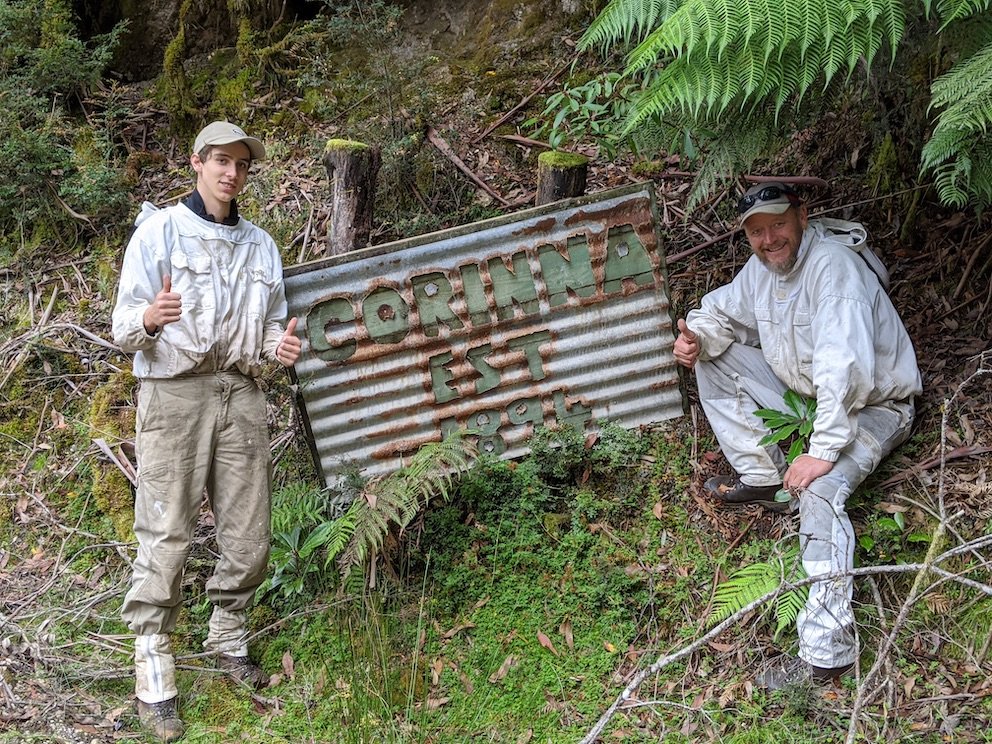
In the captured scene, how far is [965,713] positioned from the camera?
3.29m

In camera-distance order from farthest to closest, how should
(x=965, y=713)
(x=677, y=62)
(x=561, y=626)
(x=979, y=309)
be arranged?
(x=979, y=309), (x=561, y=626), (x=677, y=62), (x=965, y=713)

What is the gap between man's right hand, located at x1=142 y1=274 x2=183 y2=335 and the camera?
139 inches

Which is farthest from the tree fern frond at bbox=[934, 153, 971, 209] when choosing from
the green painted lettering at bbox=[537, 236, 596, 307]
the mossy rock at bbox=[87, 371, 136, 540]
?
the mossy rock at bbox=[87, 371, 136, 540]

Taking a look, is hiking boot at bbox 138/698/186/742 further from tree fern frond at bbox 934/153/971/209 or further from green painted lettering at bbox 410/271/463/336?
tree fern frond at bbox 934/153/971/209

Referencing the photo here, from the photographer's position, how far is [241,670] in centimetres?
410

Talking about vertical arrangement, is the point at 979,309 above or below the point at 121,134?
below

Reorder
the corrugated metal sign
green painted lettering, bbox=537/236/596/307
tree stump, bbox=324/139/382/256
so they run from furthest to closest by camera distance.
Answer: tree stump, bbox=324/139/382/256
green painted lettering, bbox=537/236/596/307
the corrugated metal sign

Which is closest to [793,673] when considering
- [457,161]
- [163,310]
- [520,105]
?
[163,310]

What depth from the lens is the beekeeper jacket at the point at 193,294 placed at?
369cm

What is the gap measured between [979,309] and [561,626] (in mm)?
2539

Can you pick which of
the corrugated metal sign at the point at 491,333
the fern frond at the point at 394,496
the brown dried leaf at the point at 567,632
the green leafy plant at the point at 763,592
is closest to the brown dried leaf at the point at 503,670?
the brown dried leaf at the point at 567,632

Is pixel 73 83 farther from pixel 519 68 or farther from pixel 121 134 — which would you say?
pixel 519 68

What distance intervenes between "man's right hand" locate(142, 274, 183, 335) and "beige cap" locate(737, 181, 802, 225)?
244 cm

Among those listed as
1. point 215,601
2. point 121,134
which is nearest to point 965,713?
point 215,601
